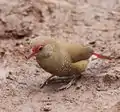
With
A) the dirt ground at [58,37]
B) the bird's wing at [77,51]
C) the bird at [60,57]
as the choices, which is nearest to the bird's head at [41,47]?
the bird at [60,57]

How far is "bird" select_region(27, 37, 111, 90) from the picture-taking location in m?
5.09

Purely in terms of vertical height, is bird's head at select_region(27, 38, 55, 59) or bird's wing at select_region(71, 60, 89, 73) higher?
bird's head at select_region(27, 38, 55, 59)

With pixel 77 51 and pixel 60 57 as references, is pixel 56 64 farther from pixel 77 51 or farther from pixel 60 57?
pixel 77 51

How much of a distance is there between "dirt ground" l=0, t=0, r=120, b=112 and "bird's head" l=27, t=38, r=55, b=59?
0.49m

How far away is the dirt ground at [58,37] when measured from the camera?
4.99 meters

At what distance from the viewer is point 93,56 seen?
6.15 m

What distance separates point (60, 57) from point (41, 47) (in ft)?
0.90

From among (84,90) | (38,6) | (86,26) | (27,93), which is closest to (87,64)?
(84,90)

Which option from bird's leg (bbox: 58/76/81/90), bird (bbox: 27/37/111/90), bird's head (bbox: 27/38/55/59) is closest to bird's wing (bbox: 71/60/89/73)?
bird (bbox: 27/37/111/90)

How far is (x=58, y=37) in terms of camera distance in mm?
6883

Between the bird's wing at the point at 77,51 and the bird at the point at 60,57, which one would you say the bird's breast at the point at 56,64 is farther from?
the bird's wing at the point at 77,51

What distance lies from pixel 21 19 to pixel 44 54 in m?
2.22

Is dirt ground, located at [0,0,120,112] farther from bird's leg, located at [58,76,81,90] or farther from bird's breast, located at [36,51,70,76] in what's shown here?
bird's breast, located at [36,51,70,76]

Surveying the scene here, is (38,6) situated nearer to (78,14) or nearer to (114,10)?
(78,14)
